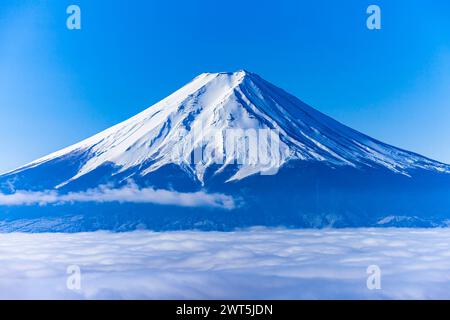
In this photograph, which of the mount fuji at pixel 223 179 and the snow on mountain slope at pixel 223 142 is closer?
the mount fuji at pixel 223 179

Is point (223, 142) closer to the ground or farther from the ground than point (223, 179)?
farther from the ground

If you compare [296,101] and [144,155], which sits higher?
[296,101]

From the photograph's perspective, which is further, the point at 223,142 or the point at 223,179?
the point at 223,142

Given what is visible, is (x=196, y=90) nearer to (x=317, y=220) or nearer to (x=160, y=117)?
(x=160, y=117)
